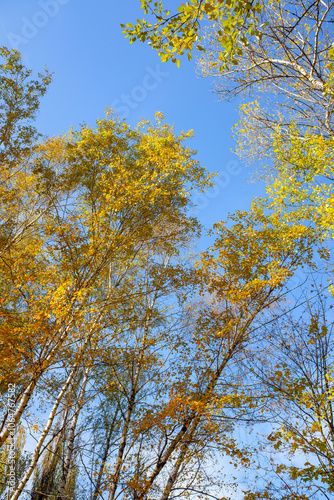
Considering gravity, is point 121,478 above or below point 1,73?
below

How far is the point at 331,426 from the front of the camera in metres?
5.31

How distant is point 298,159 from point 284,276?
3.55m

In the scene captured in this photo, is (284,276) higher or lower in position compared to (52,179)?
lower

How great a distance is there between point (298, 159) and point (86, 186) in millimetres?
5768

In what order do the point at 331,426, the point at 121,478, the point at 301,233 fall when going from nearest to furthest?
1. the point at 331,426
2. the point at 121,478
3. the point at 301,233

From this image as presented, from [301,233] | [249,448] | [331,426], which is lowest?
[249,448]

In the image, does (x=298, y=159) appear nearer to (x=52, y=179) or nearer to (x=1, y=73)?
(x=52, y=179)

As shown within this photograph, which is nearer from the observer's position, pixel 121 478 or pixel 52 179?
pixel 121 478

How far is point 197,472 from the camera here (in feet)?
22.3

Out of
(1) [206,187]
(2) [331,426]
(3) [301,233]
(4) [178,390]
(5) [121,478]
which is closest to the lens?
(2) [331,426]

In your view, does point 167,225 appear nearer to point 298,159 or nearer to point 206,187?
point 206,187

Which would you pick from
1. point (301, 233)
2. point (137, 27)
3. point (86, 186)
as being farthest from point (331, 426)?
point (86, 186)

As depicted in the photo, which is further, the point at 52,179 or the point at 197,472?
the point at 52,179

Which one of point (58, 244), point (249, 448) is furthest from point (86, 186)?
point (249, 448)
